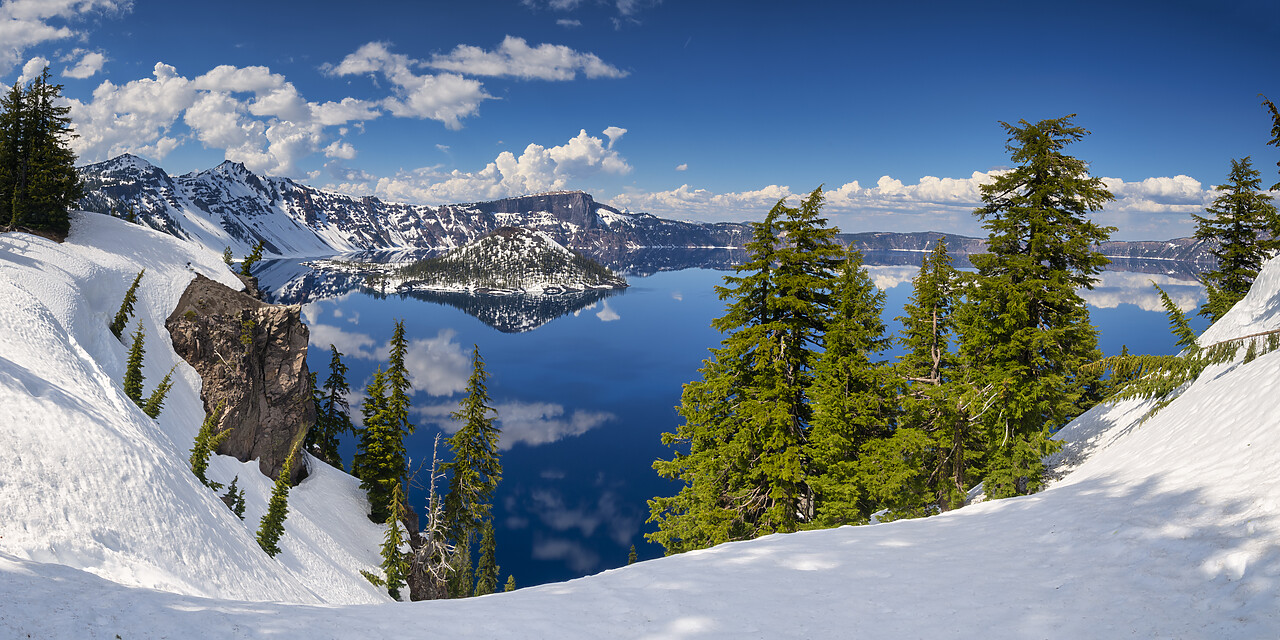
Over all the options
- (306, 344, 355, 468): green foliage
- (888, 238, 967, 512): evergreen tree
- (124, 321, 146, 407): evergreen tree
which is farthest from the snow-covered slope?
(888, 238, 967, 512): evergreen tree

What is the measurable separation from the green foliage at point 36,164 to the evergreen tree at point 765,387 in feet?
127

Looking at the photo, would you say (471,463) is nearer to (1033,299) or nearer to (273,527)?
(273,527)

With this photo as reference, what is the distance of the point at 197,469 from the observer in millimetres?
20078

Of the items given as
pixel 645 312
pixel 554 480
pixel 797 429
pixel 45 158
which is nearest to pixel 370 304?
pixel 645 312

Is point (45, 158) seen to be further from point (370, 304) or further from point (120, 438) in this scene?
point (370, 304)

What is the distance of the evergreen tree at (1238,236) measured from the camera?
26422mm

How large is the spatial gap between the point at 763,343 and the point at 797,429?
3386mm

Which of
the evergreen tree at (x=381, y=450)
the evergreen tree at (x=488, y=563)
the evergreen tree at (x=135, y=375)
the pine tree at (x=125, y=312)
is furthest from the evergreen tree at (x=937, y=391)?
the evergreen tree at (x=488, y=563)

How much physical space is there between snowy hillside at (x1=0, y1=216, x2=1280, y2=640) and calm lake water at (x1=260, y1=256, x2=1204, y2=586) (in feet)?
126

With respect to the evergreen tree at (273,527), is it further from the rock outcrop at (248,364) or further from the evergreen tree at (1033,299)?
the evergreen tree at (1033,299)

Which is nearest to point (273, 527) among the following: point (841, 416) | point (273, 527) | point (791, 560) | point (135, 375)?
point (273, 527)

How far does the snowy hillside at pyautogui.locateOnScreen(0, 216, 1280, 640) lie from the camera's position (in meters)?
5.74

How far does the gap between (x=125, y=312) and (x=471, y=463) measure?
1907 cm

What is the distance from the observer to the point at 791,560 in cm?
858
